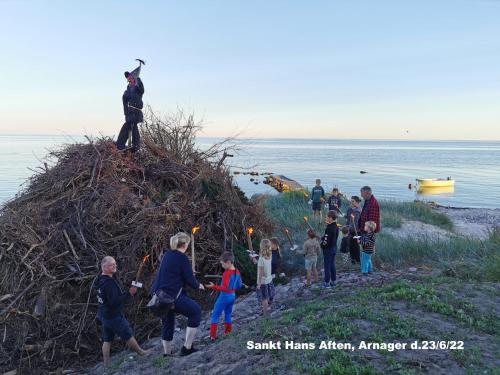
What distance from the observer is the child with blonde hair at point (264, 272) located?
23.2ft

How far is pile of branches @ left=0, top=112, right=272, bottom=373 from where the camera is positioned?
7504 mm

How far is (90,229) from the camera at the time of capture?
333 inches

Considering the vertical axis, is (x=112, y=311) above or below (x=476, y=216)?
above

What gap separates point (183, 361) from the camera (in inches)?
215

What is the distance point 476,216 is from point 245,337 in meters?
25.4

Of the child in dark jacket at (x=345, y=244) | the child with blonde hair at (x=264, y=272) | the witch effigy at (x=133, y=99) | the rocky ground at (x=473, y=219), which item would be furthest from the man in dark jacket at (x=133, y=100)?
the rocky ground at (x=473, y=219)

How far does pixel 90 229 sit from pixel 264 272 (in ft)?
12.8

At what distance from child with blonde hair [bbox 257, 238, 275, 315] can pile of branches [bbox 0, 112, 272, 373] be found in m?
2.41

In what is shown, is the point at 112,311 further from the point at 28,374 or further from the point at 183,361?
the point at 28,374

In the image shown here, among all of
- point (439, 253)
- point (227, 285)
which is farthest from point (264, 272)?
point (439, 253)

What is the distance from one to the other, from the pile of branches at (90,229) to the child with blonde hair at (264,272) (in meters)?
2.41

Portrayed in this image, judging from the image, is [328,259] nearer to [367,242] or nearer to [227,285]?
[367,242]

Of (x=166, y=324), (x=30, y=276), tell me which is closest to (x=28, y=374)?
(x=30, y=276)

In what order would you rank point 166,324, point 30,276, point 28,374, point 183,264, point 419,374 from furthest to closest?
point 30,276
point 28,374
point 166,324
point 183,264
point 419,374
